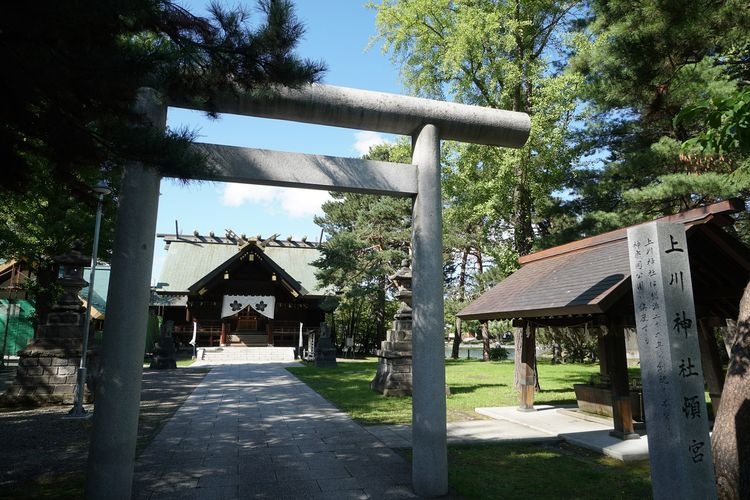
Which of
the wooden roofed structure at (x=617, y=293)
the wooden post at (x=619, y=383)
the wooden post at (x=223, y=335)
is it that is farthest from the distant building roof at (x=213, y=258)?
the wooden post at (x=619, y=383)

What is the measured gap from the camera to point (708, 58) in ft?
33.6

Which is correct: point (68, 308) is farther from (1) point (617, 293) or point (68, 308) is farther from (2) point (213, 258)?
(2) point (213, 258)

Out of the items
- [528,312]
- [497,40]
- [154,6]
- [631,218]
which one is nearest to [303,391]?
[528,312]

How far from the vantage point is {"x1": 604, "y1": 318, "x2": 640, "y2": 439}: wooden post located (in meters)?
6.93

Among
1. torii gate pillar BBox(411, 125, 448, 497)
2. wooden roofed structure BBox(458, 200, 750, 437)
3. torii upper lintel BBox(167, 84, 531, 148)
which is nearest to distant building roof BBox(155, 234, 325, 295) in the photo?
wooden roofed structure BBox(458, 200, 750, 437)

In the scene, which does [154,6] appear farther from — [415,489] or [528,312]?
[528,312]

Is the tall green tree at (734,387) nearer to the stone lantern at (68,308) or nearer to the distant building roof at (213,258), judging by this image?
the stone lantern at (68,308)

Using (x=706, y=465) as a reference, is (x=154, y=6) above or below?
above

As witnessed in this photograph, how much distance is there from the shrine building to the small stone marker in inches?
902

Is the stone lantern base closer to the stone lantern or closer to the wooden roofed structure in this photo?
the stone lantern

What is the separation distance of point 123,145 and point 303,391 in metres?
10.4

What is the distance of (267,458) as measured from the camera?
585 centimetres

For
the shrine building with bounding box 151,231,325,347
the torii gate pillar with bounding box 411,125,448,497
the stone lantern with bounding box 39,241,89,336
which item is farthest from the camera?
the shrine building with bounding box 151,231,325,347

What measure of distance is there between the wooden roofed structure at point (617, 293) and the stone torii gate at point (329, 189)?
292 cm
